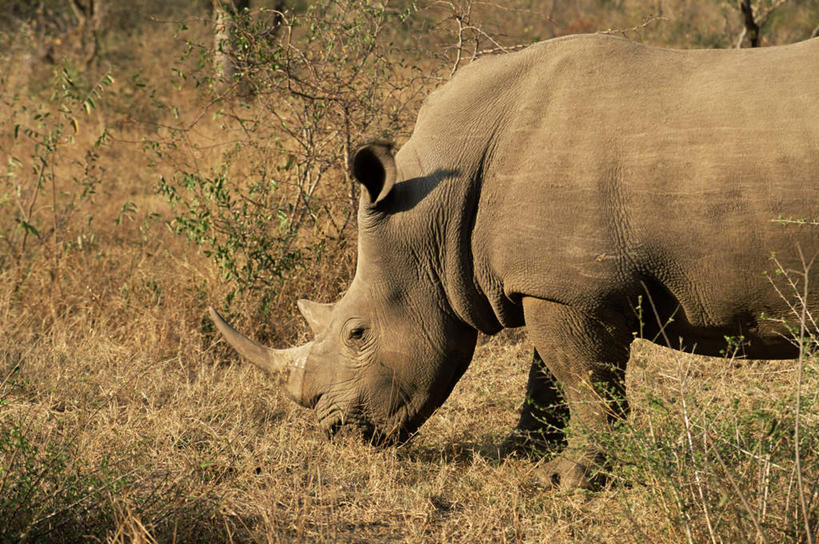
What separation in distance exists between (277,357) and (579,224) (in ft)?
6.19

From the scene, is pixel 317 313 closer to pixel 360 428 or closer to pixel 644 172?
pixel 360 428

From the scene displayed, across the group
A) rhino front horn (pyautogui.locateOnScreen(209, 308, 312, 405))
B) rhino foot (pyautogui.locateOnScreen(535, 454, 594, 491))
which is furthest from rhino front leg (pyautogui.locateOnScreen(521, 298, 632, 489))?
rhino front horn (pyautogui.locateOnScreen(209, 308, 312, 405))

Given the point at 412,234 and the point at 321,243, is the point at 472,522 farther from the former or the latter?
the point at 321,243

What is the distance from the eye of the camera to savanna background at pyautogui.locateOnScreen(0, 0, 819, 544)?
3572 millimetres

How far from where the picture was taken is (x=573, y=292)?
410 centimetres

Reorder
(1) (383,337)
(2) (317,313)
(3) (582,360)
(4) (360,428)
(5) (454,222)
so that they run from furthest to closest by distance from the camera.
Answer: (2) (317,313) < (4) (360,428) < (1) (383,337) < (5) (454,222) < (3) (582,360)

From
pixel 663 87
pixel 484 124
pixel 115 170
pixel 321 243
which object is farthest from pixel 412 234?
pixel 115 170

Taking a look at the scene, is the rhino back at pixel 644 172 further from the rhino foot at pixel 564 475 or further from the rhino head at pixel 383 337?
the rhino foot at pixel 564 475

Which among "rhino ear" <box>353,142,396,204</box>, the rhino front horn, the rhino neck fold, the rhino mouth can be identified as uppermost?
"rhino ear" <box>353,142,396,204</box>

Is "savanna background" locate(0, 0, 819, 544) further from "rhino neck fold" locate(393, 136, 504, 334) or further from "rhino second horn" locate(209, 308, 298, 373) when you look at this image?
"rhino neck fold" locate(393, 136, 504, 334)

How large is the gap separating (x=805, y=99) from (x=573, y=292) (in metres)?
1.15

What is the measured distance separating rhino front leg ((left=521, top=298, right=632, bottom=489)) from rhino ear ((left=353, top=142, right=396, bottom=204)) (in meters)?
0.82

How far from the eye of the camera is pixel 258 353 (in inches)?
205

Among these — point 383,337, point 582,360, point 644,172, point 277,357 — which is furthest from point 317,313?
point 644,172
